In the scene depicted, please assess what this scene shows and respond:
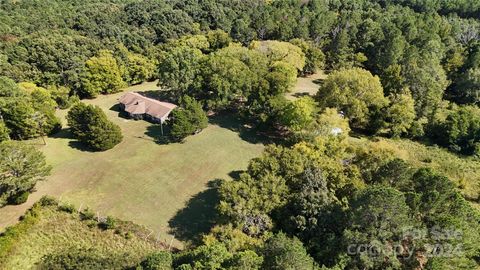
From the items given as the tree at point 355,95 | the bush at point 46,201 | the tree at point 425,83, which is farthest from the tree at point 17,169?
the tree at point 425,83

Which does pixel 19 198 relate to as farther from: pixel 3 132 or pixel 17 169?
pixel 3 132

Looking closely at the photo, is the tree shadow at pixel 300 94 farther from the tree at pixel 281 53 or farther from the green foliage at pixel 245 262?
the green foliage at pixel 245 262

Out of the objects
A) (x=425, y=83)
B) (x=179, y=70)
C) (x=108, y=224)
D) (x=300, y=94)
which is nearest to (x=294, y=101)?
(x=300, y=94)

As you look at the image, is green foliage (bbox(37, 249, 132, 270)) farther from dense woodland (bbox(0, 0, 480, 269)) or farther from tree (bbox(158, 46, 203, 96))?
tree (bbox(158, 46, 203, 96))

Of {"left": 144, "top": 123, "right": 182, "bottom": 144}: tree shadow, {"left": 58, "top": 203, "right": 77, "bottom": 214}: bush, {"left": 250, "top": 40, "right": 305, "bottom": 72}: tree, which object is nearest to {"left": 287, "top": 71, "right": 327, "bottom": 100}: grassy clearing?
{"left": 250, "top": 40, "right": 305, "bottom": 72}: tree

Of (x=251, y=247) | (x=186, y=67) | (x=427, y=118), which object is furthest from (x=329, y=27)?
(x=251, y=247)

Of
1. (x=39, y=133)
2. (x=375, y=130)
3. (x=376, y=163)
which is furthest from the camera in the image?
(x=375, y=130)

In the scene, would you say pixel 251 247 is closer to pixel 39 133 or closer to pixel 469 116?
pixel 39 133
